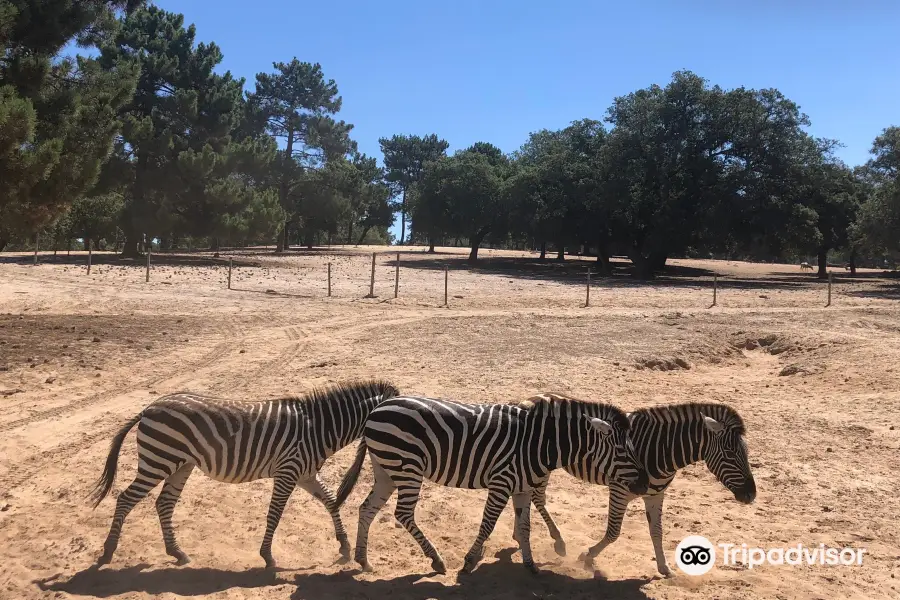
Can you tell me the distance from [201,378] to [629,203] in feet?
115

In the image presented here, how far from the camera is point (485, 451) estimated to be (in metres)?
5.93

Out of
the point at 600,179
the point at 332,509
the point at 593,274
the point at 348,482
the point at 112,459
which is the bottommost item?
the point at 332,509

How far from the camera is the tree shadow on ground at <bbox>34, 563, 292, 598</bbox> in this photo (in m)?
5.42

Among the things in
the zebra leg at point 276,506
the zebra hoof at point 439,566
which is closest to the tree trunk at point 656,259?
the zebra hoof at point 439,566

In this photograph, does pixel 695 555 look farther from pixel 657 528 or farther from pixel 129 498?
pixel 129 498

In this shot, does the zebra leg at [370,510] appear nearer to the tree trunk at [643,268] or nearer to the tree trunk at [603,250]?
the tree trunk at [643,268]

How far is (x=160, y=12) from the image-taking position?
4422 centimetres

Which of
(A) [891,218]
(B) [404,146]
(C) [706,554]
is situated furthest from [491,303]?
(B) [404,146]

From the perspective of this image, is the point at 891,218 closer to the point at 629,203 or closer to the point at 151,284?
the point at 629,203

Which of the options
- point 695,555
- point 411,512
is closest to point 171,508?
point 411,512

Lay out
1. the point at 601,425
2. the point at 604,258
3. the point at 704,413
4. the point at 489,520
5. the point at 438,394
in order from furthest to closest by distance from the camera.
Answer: the point at 604,258, the point at 438,394, the point at 704,413, the point at 489,520, the point at 601,425

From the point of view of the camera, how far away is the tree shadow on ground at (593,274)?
39031mm

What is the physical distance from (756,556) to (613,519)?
145cm

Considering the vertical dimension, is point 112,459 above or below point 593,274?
below
